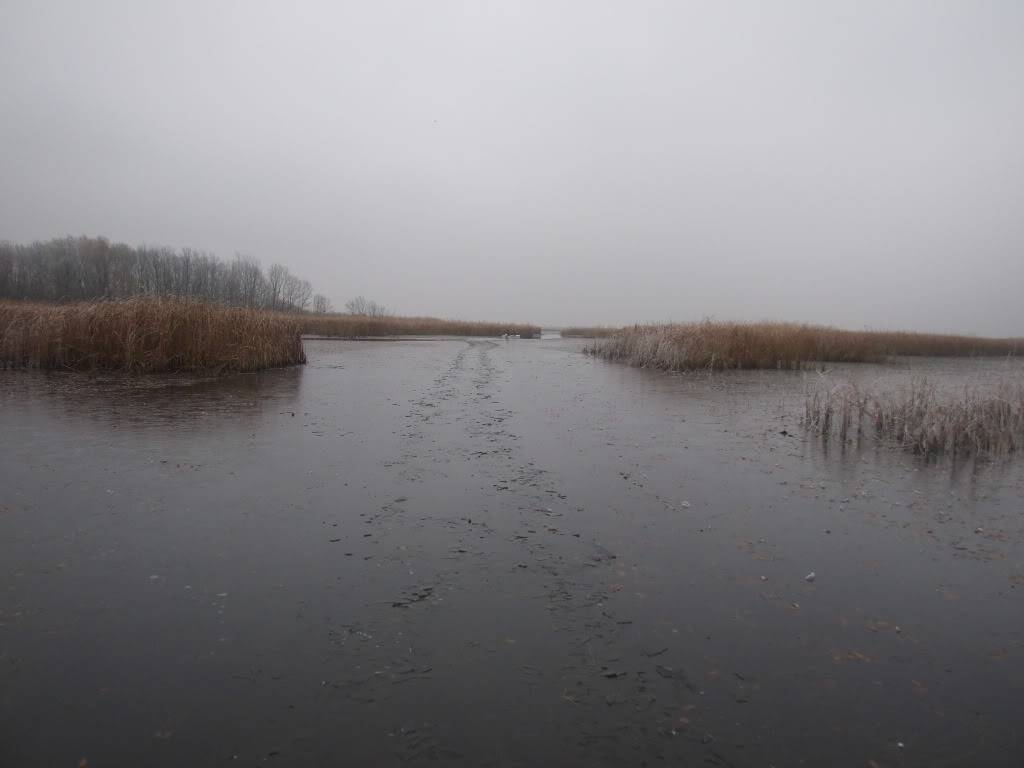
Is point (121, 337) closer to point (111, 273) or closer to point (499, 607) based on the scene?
point (499, 607)

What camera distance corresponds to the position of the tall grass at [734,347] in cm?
1608

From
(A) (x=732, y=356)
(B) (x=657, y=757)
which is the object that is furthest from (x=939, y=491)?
(A) (x=732, y=356)

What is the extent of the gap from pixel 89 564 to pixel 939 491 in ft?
20.7

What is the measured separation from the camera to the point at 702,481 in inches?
187

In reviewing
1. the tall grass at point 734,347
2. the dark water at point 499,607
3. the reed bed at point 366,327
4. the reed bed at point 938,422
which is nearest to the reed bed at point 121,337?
the dark water at point 499,607

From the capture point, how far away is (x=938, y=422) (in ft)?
19.9

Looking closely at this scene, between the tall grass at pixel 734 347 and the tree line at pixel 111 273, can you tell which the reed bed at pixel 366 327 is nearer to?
the tree line at pixel 111 273

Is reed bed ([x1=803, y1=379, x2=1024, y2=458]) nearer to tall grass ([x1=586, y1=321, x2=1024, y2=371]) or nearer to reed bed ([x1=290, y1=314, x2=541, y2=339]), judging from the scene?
tall grass ([x1=586, y1=321, x2=1024, y2=371])

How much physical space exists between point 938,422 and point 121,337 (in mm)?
14680

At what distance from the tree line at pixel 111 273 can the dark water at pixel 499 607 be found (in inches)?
1354

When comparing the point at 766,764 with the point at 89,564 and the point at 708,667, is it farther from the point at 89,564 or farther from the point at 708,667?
the point at 89,564

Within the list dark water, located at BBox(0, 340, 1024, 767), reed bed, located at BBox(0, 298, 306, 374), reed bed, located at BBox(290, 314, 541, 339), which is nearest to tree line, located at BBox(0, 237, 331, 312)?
reed bed, located at BBox(290, 314, 541, 339)

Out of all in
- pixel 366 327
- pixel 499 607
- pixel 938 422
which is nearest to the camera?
pixel 499 607

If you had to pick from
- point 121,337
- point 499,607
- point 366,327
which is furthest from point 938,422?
point 366,327
